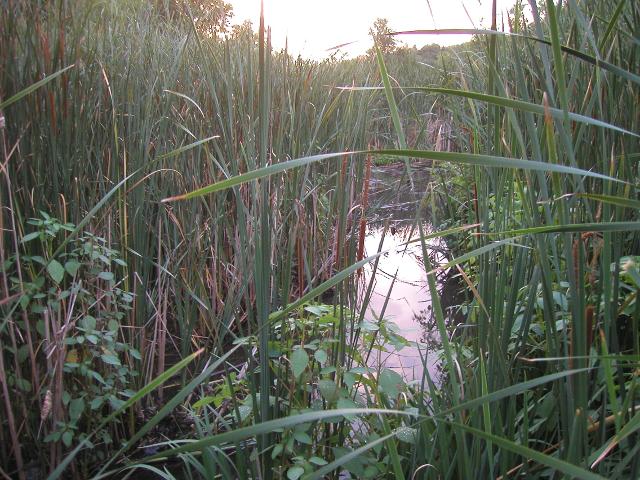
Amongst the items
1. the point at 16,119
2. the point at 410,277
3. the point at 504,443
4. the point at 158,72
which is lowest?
the point at 410,277

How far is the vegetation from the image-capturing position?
0.85 metres

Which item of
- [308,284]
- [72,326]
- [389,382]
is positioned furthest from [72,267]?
[389,382]

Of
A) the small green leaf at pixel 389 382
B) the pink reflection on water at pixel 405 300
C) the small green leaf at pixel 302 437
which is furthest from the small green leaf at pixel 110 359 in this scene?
the pink reflection on water at pixel 405 300

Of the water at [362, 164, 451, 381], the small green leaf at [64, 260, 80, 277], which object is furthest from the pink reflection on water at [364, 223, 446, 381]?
the small green leaf at [64, 260, 80, 277]

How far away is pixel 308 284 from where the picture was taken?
1364 mm

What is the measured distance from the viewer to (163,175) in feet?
7.27

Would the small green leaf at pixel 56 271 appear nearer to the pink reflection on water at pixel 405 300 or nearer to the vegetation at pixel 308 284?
the vegetation at pixel 308 284

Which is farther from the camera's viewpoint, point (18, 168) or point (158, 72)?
point (158, 72)

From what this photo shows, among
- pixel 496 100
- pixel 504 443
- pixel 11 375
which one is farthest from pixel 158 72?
pixel 504 443

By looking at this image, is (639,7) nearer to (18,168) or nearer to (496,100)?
(496,100)

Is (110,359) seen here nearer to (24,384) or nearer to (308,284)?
(24,384)

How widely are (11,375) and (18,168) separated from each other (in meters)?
0.51

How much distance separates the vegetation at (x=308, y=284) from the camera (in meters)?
0.85

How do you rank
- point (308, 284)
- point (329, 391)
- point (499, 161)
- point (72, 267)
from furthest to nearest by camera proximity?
1. point (72, 267)
2. point (308, 284)
3. point (329, 391)
4. point (499, 161)
